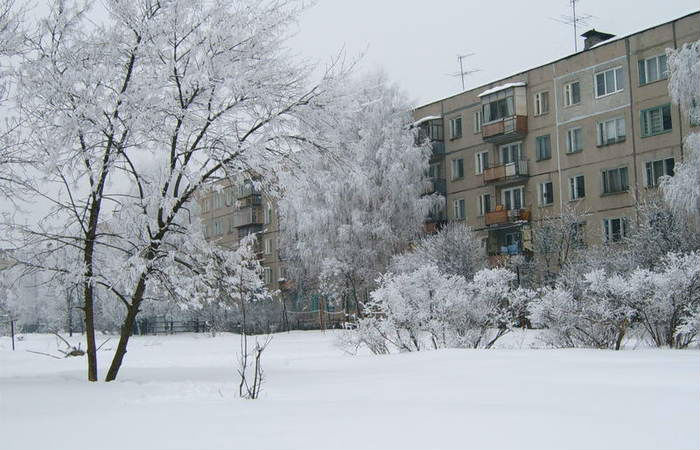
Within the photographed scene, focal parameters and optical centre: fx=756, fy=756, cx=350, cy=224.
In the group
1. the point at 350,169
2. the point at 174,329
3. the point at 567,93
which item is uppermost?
the point at 567,93

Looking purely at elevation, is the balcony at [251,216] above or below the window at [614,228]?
above

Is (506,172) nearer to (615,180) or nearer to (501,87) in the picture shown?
(501,87)

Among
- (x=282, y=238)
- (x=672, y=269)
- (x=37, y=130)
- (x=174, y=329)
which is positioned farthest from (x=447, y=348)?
(x=174, y=329)

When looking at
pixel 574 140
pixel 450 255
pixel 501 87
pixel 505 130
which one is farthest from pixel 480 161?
pixel 450 255

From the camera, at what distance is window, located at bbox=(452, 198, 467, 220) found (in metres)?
46.3

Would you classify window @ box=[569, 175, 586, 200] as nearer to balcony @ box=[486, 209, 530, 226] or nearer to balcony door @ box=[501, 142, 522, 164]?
balcony @ box=[486, 209, 530, 226]

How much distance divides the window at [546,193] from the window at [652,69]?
24.3 feet

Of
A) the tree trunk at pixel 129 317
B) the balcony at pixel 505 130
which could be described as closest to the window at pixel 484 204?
the balcony at pixel 505 130

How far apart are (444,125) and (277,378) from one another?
3485 cm

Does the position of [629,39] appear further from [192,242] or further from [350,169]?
[192,242]

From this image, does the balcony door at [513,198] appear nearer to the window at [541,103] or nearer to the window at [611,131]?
the window at [541,103]

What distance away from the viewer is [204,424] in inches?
346

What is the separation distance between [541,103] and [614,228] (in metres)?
8.36

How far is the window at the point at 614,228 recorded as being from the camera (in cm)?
3644
